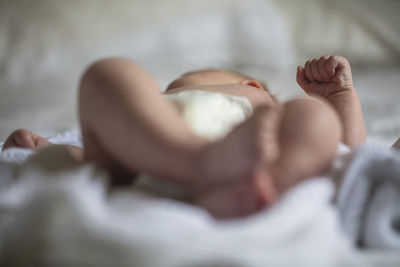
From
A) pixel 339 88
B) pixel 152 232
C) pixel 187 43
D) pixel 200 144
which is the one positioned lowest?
pixel 152 232

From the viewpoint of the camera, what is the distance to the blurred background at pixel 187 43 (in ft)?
4.59

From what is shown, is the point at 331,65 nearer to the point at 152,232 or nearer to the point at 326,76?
the point at 326,76

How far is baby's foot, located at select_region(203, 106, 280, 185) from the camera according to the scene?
0.44 m

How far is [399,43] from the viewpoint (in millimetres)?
1787

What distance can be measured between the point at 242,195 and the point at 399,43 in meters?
1.61

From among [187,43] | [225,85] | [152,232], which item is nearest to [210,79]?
[225,85]

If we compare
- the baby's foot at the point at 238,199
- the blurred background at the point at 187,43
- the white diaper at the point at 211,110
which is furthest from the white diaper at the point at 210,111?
the blurred background at the point at 187,43

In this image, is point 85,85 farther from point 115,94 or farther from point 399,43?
point 399,43

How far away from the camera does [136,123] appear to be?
48 centimetres

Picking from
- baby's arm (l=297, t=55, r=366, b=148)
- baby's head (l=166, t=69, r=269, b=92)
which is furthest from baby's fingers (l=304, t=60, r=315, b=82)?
baby's head (l=166, t=69, r=269, b=92)

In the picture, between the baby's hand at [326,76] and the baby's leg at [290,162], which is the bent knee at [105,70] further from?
the baby's hand at [326,76]

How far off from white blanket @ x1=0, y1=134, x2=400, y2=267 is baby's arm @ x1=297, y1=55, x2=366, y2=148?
283mm

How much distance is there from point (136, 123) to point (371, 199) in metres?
0.30

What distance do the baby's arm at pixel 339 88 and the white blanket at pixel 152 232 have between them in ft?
0.93
